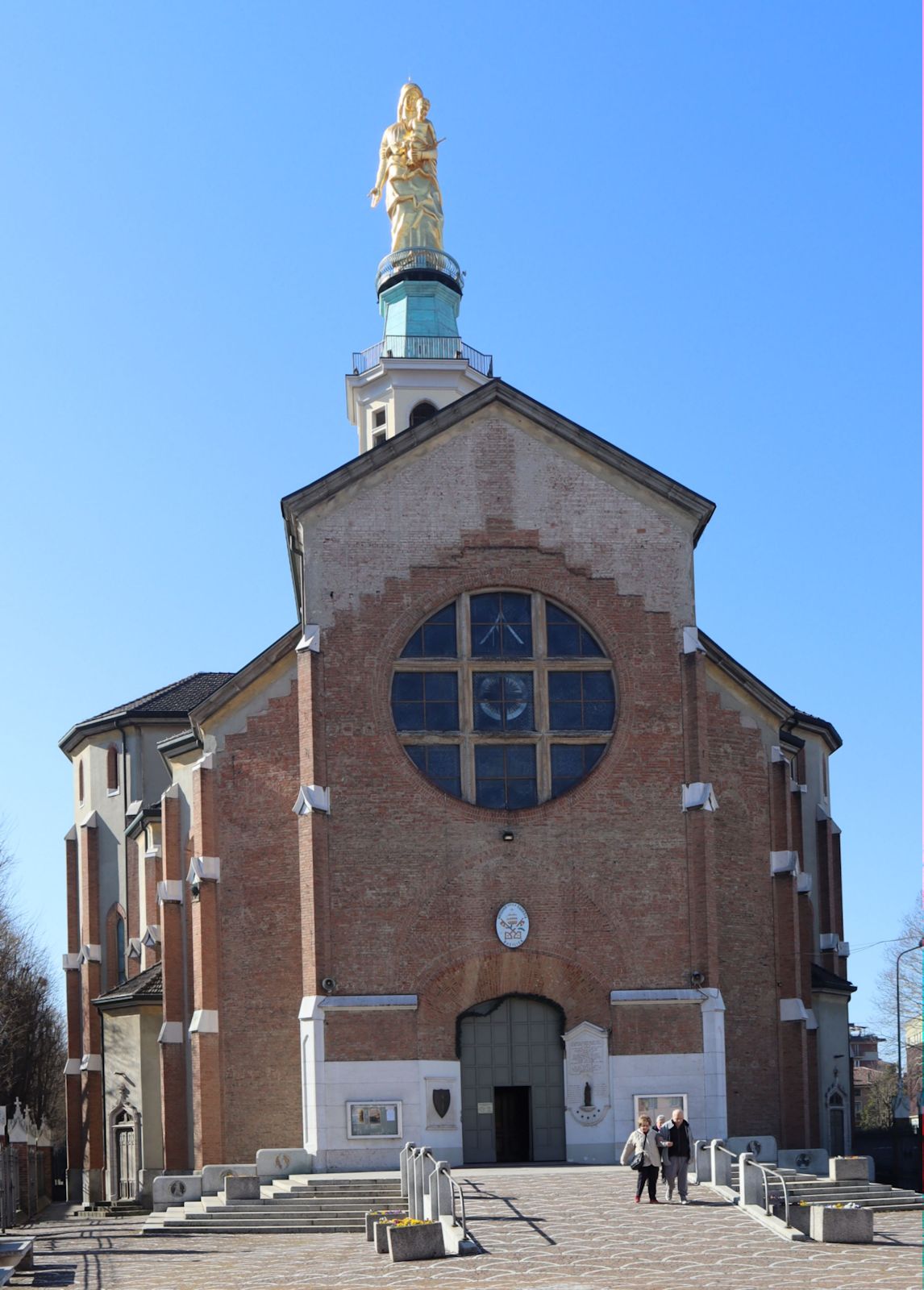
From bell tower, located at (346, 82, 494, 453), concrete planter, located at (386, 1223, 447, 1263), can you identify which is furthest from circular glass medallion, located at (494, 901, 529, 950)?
bell tower, located at (346, 82, 494, 453)

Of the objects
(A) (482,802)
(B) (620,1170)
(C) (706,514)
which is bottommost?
(B) (620,1170)

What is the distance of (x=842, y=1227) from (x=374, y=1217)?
7302 millimetres

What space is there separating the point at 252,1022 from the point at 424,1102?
4383 millimetres

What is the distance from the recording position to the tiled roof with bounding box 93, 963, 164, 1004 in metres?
45.2

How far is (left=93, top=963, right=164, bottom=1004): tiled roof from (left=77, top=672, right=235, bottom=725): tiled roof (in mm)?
9487

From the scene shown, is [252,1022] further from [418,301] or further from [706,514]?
[418,301]

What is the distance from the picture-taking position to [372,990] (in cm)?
3684

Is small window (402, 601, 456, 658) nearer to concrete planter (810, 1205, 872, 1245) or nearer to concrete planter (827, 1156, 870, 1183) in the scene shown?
concrete planter (827, 1156, 870, 1183)

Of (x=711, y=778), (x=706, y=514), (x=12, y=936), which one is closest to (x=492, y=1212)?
(x=711, y=778)

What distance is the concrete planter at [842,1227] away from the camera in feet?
86.4


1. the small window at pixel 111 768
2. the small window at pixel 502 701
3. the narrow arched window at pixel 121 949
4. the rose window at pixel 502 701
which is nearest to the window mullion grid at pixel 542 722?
the rose window at pixel 502 701

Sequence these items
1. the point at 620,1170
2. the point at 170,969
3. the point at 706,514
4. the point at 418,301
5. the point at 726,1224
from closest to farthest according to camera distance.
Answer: the point at 726,1224 → the point at 620,1170 → the point at 706,514 → the point at 170,969 → the point at 418,301

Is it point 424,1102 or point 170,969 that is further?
point 170,969

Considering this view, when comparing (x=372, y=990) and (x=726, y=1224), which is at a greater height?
(x=372, y=990)
